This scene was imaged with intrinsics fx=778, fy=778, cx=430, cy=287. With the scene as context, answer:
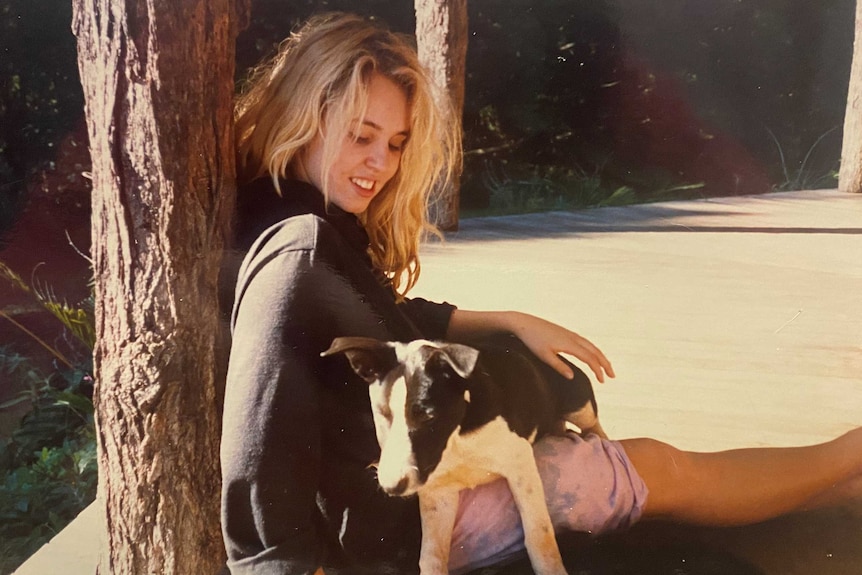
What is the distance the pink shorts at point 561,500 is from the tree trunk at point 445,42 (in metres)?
0.92

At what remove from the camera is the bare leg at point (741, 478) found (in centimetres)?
203

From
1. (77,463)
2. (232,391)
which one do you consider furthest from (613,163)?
(77,463)

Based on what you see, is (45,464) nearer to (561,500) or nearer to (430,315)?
(430,315)

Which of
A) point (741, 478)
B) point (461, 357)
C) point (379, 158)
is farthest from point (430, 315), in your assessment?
point (741, 478)

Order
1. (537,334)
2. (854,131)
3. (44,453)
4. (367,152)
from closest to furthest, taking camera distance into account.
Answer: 1. (367,152)
2. (537,334)
3. (854,131)
4. (44,453)

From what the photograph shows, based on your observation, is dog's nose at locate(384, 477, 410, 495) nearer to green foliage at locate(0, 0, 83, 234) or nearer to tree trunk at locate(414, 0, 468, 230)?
tree trunk at locate(414, 0, 468, 230)

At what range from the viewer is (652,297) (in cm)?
211

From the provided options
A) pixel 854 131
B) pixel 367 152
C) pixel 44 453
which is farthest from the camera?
pixel 44 453

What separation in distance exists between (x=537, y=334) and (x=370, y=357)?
0.46m

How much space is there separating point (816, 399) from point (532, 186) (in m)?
0.96

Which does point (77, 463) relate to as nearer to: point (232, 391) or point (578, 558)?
point (232, 391)

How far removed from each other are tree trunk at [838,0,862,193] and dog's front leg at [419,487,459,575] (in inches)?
56.8

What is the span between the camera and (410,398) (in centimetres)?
183

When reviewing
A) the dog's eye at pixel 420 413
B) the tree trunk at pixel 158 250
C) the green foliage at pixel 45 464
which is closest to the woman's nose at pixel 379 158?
the tree trunk at pixel 158 250
